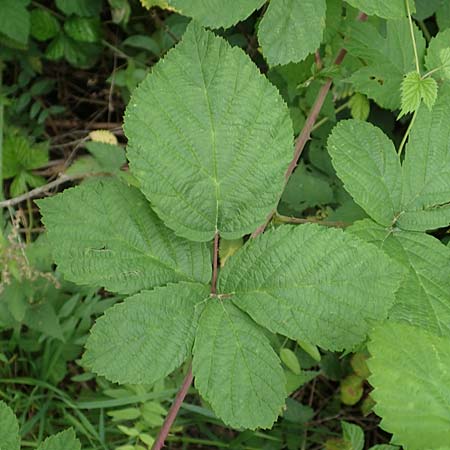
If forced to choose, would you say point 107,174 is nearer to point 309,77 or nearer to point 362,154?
point 309,77

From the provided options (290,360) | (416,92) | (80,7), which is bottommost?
(290,360)

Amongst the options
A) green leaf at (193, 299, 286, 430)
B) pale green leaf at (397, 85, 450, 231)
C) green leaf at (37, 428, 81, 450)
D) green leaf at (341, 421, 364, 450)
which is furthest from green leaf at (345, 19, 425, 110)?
green leaf at (37, 428, 81, 450)

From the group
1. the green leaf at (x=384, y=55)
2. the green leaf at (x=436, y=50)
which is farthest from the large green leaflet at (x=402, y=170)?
the green leaf at (x=384, y=55)

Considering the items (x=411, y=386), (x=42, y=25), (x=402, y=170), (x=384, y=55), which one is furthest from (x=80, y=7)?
(x=411, y=386)

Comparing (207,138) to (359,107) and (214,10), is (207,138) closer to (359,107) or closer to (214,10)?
(214,10)

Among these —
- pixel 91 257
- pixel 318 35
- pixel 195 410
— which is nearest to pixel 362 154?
pixel 318 35

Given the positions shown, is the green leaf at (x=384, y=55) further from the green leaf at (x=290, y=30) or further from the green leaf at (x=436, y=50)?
the green leaf at (x=290, y=30)
